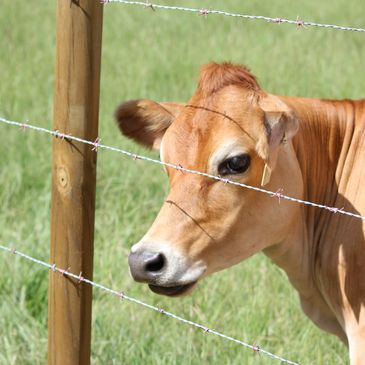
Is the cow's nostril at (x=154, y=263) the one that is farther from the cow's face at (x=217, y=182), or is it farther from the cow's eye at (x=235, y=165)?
the cow's eye at (x=235, y=165)

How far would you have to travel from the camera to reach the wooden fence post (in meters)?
3.27

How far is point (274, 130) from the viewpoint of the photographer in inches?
136

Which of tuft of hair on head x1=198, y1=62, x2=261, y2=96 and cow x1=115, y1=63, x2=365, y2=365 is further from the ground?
tuft of hair on head x1=198, y1=62, x2=261, y2=96

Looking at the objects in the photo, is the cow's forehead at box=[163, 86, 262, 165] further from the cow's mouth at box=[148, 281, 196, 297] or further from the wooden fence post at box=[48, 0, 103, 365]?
the cow's mouth at box=[148, 281, 196, 297]

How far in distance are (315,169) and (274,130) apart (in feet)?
1.54

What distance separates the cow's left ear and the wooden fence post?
2.00 feet

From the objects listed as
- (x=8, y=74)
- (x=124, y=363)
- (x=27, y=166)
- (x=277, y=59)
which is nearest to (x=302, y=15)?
(x=277, y=59)

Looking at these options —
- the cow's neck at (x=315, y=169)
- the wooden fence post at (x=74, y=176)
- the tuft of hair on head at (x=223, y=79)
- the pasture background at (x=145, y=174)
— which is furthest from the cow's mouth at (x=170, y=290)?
the pasture background at (x=145, y=174)

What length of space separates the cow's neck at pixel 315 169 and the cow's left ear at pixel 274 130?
0.33 meters

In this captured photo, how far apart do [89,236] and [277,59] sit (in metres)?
6.17

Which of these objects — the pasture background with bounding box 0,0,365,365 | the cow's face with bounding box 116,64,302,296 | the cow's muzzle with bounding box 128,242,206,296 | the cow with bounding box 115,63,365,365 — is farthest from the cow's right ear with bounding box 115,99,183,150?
the pasture background with bounding box 0,0,365,365

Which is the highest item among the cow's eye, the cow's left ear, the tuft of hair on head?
the tuft of hair on head

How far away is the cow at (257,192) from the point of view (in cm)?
342

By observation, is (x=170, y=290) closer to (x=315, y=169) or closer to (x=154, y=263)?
(x=154, y=263)
